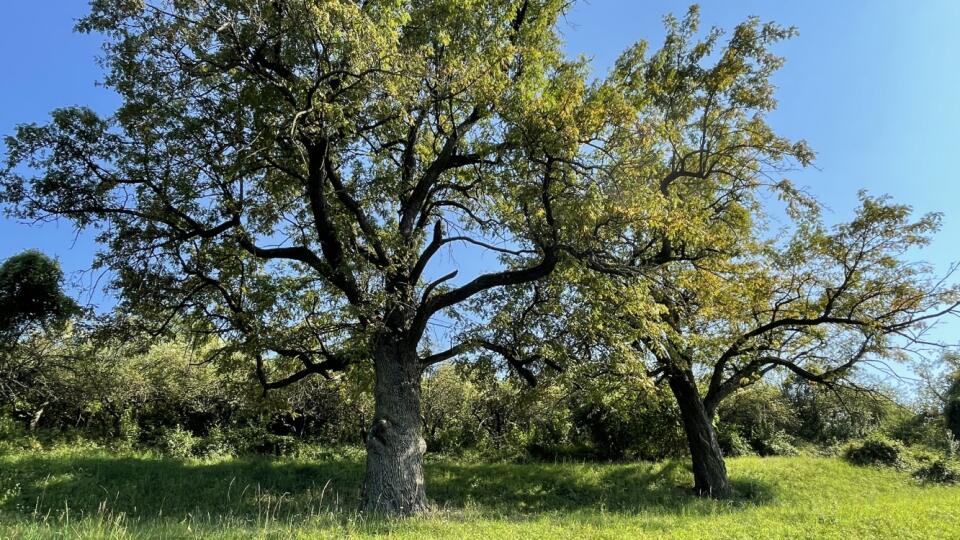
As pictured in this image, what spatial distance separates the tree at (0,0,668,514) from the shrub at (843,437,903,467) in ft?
52.8

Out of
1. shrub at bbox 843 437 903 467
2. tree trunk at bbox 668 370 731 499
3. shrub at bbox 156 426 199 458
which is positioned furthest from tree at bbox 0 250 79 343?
shrub at bbox 843 437 903 467

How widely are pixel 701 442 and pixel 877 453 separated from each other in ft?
32.7

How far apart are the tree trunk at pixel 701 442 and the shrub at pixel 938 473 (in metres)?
9.11

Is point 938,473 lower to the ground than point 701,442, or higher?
lower

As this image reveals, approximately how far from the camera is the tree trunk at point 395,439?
8891 mm

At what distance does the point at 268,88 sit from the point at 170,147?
8.29 feet

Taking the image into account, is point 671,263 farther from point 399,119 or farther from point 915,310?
point 399,119

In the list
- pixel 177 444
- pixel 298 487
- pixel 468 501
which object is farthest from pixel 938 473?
pixel 177 444

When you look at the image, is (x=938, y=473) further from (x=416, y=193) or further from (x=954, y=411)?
(x=416, y=193)

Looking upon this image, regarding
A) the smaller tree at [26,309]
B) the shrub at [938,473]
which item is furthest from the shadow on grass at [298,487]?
the shrub at [938,473]

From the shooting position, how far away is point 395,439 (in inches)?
369

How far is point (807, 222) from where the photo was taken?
13.0m

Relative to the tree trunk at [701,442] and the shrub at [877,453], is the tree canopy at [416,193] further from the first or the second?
the shrub at [877,453]

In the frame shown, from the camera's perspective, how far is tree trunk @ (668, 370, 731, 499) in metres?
13.4
